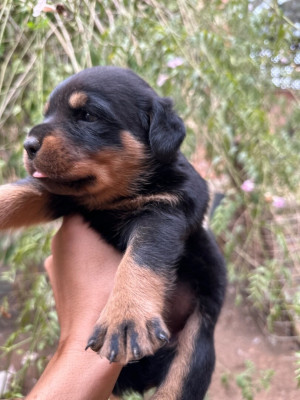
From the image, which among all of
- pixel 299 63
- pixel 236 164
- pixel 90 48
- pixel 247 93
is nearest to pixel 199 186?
pixel 90 48

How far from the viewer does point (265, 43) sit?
3312 millimetres

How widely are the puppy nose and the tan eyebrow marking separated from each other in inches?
8.8

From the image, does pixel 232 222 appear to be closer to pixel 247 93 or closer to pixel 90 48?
pixel 247 93

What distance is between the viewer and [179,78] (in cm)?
265

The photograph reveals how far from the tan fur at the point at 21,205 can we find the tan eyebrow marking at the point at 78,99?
0.43m

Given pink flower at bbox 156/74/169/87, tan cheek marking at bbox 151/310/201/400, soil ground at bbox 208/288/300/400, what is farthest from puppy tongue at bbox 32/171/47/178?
soil ground at bbox 208/288/300/400

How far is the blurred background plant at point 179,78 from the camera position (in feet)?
8.20

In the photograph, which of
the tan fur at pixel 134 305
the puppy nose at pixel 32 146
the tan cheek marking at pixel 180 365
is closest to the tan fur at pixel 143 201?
the tan fur at pixel 134 305

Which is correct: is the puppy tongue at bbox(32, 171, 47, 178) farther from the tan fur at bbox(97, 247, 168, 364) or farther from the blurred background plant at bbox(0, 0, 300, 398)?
the blurred background plant at bbox(0, 0, 300, 398)

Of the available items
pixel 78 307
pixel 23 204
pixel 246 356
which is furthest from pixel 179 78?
pixel 246 356

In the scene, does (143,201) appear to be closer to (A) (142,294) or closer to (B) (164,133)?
(B) (164,133)

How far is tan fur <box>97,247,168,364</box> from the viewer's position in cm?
136

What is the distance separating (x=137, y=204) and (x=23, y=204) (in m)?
0.51

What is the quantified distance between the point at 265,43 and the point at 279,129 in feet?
2.53
